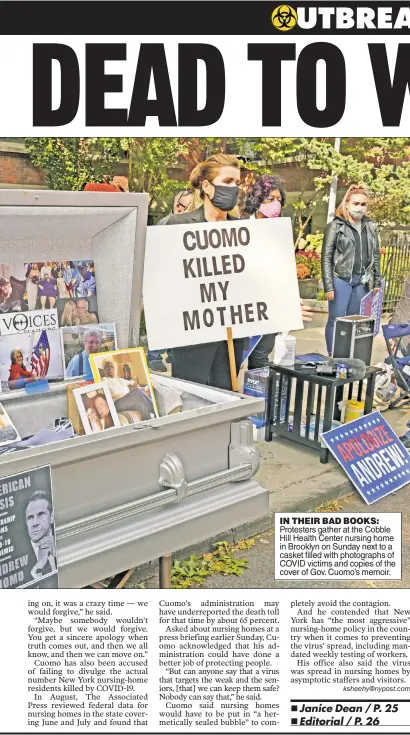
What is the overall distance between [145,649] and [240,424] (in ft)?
2.67

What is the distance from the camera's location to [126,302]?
247 centimetres

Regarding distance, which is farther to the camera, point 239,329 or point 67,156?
point 67,156

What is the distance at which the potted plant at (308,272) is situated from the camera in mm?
10297

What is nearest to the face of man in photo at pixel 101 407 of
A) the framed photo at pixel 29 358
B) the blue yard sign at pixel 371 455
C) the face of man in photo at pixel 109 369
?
the face of man in photo at pixel 109 369

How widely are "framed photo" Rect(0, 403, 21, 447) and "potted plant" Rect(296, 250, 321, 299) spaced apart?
8.44 meters

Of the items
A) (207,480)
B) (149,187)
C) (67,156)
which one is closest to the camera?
(207,480)

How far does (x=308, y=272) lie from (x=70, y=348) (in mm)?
8191

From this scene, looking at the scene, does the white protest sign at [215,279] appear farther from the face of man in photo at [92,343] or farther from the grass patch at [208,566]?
the grass patch at [208,566]

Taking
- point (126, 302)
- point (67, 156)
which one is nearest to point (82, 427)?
point (126, 302)

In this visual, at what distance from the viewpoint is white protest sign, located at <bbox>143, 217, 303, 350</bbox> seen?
2.44 metres

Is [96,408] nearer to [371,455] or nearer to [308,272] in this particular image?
[371,455]

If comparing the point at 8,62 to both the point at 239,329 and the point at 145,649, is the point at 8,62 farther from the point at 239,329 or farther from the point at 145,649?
the point at 145,649

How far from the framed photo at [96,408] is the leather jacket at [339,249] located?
3873 mm
